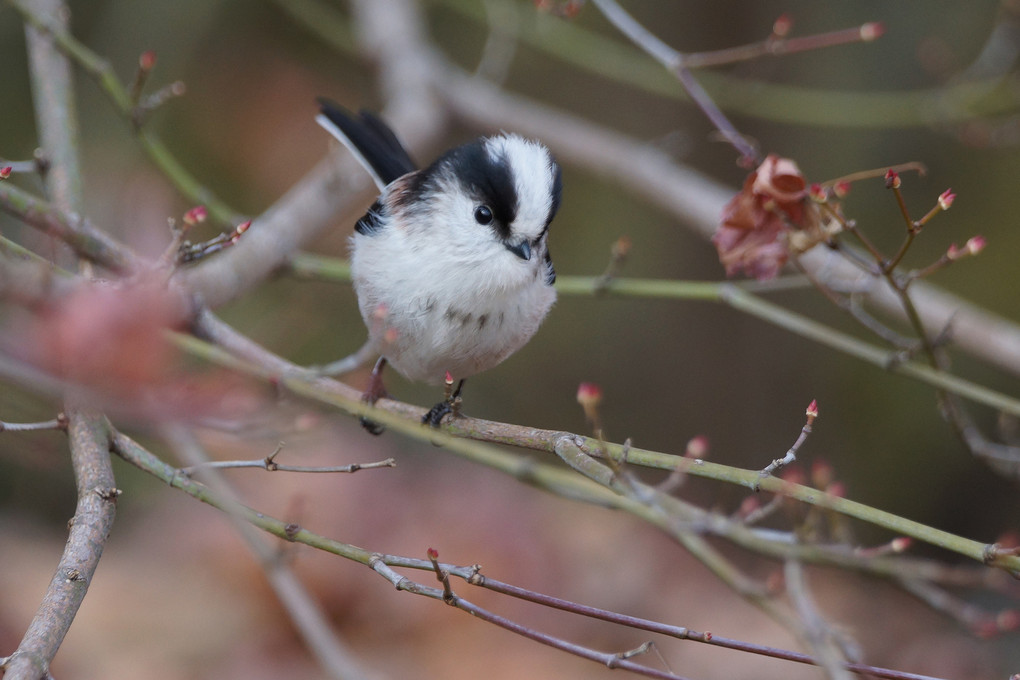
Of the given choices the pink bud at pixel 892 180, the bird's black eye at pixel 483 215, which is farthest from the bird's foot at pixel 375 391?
the pink bud at pixel 892 180

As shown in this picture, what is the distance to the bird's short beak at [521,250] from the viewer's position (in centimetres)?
220

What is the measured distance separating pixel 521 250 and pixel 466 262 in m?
0.14

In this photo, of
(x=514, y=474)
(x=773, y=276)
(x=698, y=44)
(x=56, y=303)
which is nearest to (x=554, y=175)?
(x=773, y=276)

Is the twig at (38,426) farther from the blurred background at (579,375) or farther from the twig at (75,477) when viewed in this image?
the blurred background at (579,375)

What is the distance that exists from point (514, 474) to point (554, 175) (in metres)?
1.18

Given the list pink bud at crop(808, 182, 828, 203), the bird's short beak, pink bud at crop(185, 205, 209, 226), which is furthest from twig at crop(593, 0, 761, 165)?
pink bud at crop(185, 205, 209, 226)

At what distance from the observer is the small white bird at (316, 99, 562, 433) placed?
86.4 inches

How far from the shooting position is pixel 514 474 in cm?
128

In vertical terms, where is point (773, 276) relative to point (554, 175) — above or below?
below

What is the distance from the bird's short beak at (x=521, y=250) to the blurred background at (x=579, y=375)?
2.21ft

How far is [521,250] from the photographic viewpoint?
2199 millimetres

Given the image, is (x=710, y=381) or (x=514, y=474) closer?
(x=514, y=474)

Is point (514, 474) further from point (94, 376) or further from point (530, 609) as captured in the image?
point (530, 609)

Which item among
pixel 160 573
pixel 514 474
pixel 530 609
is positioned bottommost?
pixel 514 474
